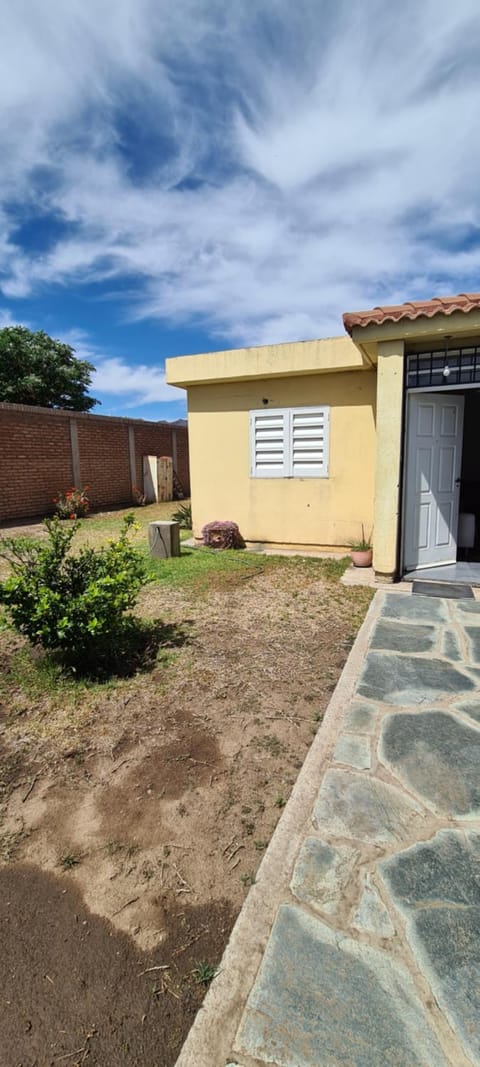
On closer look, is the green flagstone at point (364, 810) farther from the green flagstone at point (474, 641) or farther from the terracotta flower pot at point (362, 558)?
the terracotta flower pot at point (362, 558)

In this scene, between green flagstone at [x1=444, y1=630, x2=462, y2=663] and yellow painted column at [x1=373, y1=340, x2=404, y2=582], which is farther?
yellow painted column at [x1=373, y1=340, x2=404, y2=582]

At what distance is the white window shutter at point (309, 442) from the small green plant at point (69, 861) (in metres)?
6.96

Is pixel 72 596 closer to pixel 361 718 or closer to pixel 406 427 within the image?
pixel 361 718

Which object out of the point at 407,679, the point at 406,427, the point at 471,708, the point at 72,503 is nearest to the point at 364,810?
the point at 471,708

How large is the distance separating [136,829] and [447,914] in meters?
1.42

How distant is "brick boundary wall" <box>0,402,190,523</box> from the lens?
12492 millimetres

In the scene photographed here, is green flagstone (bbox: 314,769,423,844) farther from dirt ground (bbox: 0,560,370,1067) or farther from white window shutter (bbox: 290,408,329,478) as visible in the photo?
white window shutter (bbox: 290,408,329,478)

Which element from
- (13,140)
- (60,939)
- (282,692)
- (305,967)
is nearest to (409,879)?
(305,967)

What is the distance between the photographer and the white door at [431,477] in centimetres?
657

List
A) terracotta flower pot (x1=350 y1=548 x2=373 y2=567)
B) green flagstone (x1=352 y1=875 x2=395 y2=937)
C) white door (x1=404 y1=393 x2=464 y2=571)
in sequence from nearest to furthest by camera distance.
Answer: green flagstone (x1=352 y1=875 x2=395 y2=937) → white door (x1=404 y1=393 x2=464 y2=571) → terracotta flower pot (x1=350 y1=548 x2=373 y2=567)

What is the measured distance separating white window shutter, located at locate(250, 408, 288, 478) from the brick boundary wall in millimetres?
7240

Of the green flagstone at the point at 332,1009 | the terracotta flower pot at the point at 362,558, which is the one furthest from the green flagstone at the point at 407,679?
the terracotta flower pot at the point at 362,558

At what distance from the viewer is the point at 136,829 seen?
2303 mm

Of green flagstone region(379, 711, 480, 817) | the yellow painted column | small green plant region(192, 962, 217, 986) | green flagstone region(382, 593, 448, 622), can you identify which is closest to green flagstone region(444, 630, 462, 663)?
green flagstone region(382, 593, 448, 622)
